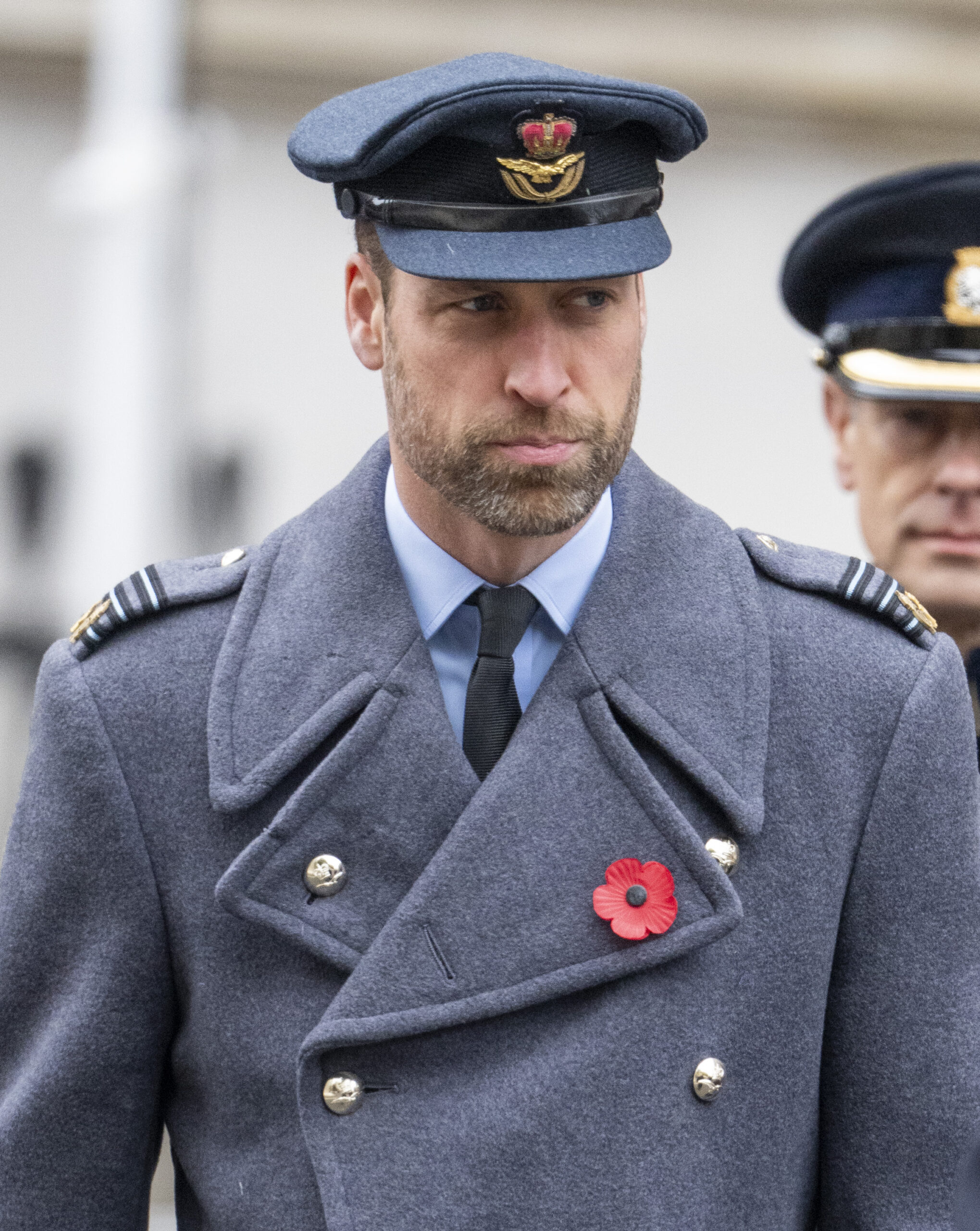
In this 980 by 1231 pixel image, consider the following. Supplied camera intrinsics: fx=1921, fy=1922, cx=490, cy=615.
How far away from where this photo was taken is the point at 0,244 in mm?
11820

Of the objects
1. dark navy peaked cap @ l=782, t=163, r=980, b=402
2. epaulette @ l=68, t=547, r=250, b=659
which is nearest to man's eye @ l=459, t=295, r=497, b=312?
epaulette @ l=68, t=547, r=250, b=659

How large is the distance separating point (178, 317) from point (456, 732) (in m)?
5.77

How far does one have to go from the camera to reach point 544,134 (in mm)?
2494

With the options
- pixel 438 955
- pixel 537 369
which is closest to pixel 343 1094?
pixel 438 955

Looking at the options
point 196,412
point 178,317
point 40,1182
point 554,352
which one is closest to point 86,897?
point 40,1182

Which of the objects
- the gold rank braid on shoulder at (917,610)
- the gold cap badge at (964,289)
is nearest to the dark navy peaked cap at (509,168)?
the gold rank braid on shoulder at (917,610)

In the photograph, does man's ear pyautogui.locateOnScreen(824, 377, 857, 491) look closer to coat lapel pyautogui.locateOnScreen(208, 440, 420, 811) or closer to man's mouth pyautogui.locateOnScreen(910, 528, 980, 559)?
man's mouth pyautogui.locateOnScreen(910, 528, 980, 559)

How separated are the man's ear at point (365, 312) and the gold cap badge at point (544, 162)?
28 cm

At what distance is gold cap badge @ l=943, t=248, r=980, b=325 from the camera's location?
357 cm

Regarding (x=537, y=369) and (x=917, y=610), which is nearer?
(x=537, y=369)

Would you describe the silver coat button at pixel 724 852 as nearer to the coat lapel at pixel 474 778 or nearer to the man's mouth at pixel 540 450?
the coat lapel at pixel 474 778

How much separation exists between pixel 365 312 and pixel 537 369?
0.43 metres

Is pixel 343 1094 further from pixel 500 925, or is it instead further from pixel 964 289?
pixel 964 289

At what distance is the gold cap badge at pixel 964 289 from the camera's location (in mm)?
3572
